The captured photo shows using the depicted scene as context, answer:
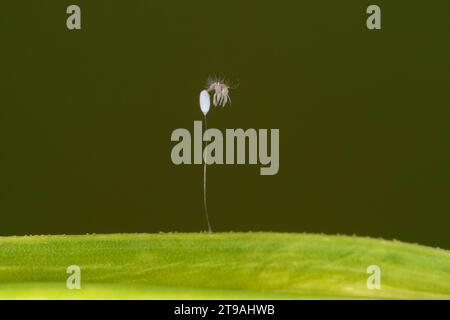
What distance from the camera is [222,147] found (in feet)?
13.2

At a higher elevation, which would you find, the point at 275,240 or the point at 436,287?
the point at 275,240

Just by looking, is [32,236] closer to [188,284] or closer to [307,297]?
[188,284]

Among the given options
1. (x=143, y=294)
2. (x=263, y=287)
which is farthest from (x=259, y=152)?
(x=143, y=294)

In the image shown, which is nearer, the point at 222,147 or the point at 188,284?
the point at 188,284

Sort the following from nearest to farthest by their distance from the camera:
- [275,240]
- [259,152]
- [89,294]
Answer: [89,294], [275,240], [259,152]

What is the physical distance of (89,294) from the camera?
3.52 metres

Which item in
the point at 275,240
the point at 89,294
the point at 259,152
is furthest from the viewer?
the point at 259,152

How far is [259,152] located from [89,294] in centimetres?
141

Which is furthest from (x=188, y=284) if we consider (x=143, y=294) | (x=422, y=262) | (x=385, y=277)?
(x=422, y=262)

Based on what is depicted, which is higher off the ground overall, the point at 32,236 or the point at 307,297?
the point at 32,236

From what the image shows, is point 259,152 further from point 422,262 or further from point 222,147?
point 422,262

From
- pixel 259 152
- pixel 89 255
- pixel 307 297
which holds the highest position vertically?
pixel 259 152

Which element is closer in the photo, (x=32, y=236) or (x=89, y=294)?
(x=89, y=294)

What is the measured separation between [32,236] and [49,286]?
36cm
